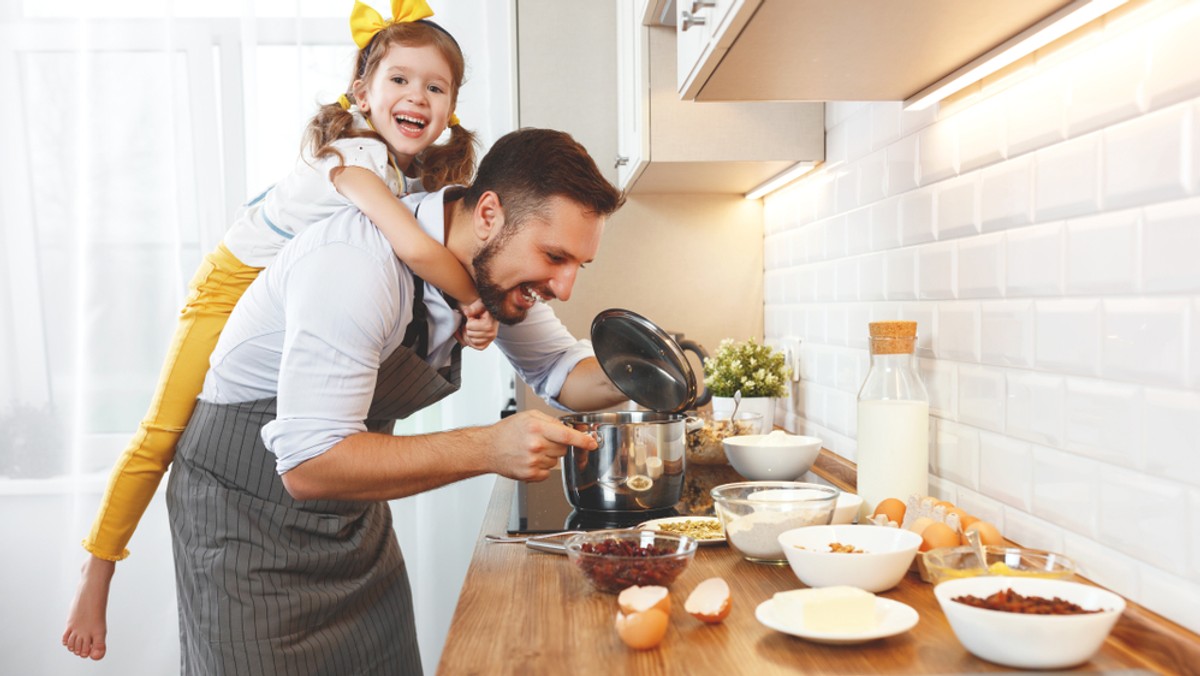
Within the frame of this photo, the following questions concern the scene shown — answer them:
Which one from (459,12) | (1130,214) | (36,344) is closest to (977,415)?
(1130,214)

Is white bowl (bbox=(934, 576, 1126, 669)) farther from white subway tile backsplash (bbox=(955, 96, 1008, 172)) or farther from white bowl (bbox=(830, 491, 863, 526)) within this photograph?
white subway tile backsplash (bbox=(955, 96, 1008, 172))

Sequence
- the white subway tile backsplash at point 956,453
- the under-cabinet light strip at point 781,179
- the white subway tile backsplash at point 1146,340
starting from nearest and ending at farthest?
the white subway tile backsplash at point 1146,340 < the white subway tile backsplash at point 956,453 < the under-cabinet light strip at point 781,179

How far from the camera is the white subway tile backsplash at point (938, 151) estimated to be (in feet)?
4.76

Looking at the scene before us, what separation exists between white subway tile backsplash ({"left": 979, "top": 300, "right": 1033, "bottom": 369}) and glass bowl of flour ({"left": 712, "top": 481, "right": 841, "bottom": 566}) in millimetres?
293

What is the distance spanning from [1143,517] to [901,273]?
0.73 meters

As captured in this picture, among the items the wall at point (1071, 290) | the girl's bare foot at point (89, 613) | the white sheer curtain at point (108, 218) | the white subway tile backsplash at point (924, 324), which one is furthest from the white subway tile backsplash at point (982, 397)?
the white sheer curtain at point (108, 218)

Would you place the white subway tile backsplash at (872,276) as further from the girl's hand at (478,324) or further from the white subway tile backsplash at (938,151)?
the girl's hand at (478,324)

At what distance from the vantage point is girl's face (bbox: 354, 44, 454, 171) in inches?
75.4

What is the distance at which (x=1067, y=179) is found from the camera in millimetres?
1138

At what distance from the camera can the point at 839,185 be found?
6.68 feet

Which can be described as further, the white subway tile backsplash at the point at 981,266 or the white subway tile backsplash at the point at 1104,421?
the white subway tile backsplash at the point at 981,266

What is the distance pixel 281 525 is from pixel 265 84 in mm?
1724

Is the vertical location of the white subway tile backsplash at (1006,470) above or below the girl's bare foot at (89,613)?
above

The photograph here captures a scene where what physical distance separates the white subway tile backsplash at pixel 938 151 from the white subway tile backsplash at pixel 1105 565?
0.58 meters
